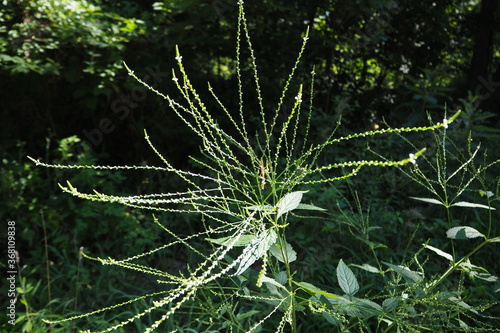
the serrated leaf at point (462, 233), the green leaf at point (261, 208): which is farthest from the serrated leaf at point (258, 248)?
the serrated leaf at point (462, 233)

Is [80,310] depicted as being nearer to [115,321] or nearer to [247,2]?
[115,321]

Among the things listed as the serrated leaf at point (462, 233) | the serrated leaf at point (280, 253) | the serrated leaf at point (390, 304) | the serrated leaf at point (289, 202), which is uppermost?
the serrated leaf at point (289, 202)

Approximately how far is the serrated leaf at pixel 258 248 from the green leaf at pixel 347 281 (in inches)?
12.9

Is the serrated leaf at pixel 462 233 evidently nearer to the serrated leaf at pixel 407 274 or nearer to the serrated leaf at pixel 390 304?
the serrated leaf at pixel 407 274

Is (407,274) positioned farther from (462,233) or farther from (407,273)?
(462,233)

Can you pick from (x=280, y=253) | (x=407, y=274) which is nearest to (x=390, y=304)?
(x=407, y=274)

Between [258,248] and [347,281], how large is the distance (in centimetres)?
39

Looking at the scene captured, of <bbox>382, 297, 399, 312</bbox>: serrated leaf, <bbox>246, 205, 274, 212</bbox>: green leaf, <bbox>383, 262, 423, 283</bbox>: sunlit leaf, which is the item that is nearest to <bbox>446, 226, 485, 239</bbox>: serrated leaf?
<bbox>383, 262, 423, 283</bbox>: sunlit leaf

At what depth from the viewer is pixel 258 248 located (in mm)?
1041

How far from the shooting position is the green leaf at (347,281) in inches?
50.5

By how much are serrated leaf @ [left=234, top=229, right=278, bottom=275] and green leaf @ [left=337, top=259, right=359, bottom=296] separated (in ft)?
1.07

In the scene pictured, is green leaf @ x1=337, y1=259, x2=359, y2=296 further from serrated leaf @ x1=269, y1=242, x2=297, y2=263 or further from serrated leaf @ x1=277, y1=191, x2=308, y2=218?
serrated leaf @ x1=277, y1=191, x2=308, y2=218

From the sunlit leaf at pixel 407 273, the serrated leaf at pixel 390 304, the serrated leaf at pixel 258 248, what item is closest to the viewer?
the serrated leaf at pixel 258 248

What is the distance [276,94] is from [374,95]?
5.40 ft
